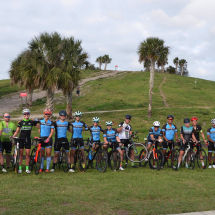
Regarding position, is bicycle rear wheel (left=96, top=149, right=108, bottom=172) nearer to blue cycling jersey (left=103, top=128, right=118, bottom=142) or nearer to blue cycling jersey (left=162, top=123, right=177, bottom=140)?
blue cycling jersey (left=103, top=128, right=118, bottom=142)

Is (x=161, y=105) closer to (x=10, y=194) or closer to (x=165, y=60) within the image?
(x=165, y=60)

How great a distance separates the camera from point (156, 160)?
10578 mm

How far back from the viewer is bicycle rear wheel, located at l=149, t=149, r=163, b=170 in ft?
34.5

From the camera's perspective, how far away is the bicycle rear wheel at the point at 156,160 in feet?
34.5

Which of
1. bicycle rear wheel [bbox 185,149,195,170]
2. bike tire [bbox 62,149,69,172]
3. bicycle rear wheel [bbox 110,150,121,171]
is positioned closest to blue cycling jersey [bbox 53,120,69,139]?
bike tire [bbox 62,149,69,172]

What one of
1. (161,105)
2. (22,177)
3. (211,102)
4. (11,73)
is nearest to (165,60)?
(161,105)

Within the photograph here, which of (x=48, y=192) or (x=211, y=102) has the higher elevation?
(x=211, y=102)

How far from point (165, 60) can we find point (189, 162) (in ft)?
68.5

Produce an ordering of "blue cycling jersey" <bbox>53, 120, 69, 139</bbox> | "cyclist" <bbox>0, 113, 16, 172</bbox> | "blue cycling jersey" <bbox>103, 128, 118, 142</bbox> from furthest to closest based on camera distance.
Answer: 1. "blue cycling jersey" <bbox>103, 128, 118, 142</bbox>
2. "blue cycling jersey" <bbox>53, 120, 69, 139</bbox>
3. "cyclist" <bbox>0, 113, 16, 172</bbox>

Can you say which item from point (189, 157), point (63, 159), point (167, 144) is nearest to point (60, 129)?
point (63, 159)

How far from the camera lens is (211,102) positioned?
145 feet

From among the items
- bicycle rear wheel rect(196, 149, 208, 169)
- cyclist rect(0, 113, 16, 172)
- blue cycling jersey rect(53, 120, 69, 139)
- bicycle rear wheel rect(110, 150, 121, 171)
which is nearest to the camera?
cyclist rect(0, 113, 16, 172)

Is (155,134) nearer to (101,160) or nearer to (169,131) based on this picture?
(169,131)

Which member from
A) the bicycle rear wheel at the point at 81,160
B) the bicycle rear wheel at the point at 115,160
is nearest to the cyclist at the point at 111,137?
the bicycle rear wheel at the point at 115,160
